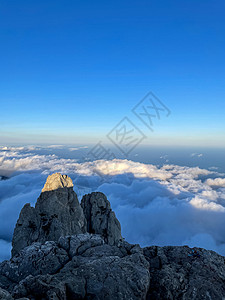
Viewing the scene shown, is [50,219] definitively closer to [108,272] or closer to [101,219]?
[101,219]

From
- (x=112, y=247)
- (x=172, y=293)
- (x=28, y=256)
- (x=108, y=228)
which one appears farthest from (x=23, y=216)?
(x=172, y=293)

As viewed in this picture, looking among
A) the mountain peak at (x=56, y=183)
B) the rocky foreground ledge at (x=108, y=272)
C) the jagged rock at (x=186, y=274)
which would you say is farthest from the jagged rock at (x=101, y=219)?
the jagged rock at (x=186, y=274)

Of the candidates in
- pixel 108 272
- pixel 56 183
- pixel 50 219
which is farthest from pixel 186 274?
pixel 56 183

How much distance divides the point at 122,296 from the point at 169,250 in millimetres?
7951

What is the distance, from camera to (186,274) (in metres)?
13.0

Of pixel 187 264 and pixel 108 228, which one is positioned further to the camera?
pixel 108 228

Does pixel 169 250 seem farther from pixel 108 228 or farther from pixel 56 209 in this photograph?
pixel 108 228

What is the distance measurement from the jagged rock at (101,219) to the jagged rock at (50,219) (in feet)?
20.3

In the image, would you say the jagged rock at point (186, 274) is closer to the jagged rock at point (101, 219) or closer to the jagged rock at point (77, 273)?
the jagged rock at point (77, 273)

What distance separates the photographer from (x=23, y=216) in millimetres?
49156

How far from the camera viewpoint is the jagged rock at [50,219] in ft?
149

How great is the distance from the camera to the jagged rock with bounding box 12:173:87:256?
4541 cm

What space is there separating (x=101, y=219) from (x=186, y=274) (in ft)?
162

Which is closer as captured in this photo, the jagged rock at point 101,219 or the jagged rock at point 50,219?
the jagged rock at point 50,219
